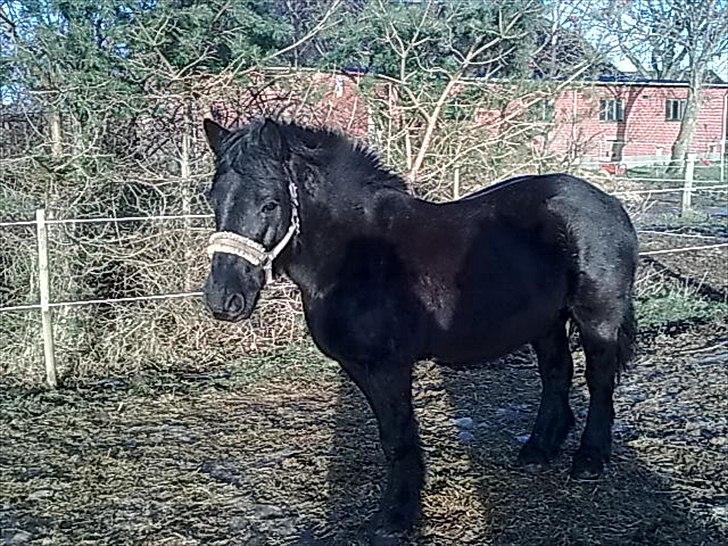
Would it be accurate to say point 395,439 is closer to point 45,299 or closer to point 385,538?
point 385,538

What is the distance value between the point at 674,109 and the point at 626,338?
3088 cm

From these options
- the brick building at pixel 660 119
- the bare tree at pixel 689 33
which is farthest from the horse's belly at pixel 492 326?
the brick building at pixel 660 119

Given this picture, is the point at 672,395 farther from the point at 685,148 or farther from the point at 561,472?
the point at 685,148

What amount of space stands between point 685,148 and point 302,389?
22.1 meters

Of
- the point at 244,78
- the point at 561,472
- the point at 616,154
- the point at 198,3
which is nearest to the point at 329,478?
the point at 561,472

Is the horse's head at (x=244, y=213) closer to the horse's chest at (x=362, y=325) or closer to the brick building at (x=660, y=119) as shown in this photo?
the horse's chest at (x=362, y=325)

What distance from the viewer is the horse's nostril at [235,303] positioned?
2604 millimetres

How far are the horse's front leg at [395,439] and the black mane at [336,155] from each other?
30.1 inches

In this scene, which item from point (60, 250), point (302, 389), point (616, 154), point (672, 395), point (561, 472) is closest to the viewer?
point (561, 472)

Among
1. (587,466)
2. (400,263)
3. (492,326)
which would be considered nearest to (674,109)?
(587,466)

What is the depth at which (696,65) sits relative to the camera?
23391 millimetres

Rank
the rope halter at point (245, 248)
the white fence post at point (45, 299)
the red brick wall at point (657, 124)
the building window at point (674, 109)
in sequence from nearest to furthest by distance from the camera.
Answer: the rope halter at point (245, 248), the white fence post at point (45, 299), the red brick wall at point (657, 124), the building window at point (674, 109)

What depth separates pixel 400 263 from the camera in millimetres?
2914

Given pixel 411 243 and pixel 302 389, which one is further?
pixel 302 389
